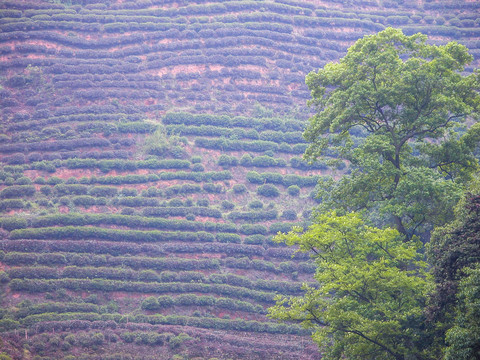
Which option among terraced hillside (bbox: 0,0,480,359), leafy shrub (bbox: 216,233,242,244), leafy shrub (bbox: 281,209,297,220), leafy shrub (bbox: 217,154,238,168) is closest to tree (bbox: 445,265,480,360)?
terraced hillside (bbox: 0,0,480,359)

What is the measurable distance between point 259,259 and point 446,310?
19943 millimetres

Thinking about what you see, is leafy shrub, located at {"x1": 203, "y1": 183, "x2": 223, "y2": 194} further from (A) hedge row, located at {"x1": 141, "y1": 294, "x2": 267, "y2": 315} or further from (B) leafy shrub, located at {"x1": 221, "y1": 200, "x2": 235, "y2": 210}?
(A) hedge row, located at {"x1": 141, "y1": 294, "x2": 267, "y2": 315}

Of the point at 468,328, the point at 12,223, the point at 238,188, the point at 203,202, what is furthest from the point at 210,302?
the point at 468,328

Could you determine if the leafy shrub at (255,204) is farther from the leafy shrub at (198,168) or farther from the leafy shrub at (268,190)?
the leafy shrub at (198,168)

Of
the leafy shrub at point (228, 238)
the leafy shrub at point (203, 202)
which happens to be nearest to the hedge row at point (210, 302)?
the leafy shrub at point (228, 238)

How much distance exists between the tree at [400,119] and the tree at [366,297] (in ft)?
5.66

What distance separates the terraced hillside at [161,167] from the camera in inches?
1065

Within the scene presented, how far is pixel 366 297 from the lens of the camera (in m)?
16.4

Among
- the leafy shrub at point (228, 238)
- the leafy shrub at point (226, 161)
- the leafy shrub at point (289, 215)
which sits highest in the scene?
the leafy shrub at point (226, 161)

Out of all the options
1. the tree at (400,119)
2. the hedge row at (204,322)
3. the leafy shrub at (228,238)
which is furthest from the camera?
the leafy shrub at (228,238)

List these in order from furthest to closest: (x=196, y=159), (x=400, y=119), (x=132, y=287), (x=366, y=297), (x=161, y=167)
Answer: (x=196, y=159)
(x=161, y=167)
(x=132, y=287)
(x=400, y=119)
(x=366, y=297)

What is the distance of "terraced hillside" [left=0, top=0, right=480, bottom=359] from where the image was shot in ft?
Result: 88.7

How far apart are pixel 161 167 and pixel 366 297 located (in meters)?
27.2

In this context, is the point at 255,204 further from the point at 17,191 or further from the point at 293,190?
the point at 17,191
